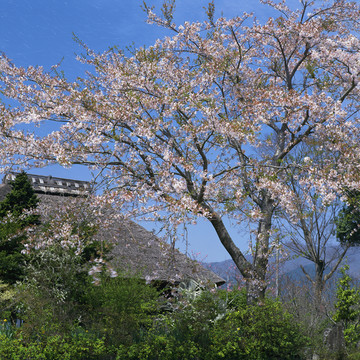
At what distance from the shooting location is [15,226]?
13.0 m

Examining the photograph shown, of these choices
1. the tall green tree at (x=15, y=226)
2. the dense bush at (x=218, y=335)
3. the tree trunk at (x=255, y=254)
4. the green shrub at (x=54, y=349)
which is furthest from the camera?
the tall green tree at (x=15, y=226)

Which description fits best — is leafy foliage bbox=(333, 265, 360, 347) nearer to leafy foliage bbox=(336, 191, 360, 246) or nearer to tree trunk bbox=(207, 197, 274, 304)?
tree trunk bbox=(207, 197, 274, 304)

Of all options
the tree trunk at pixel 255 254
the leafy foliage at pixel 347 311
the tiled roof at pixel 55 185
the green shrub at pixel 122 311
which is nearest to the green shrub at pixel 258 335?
the tree trunk at pixel 255 254

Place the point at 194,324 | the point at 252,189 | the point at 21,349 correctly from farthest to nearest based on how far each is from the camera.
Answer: the point at 252,189 < the point at 194,324 < the point at 21,349

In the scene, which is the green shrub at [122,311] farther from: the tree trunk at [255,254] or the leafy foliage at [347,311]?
the leafy foliage at [347,311]

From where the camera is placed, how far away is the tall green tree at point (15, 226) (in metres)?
12.3

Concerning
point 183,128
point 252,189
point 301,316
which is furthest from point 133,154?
point 301,316

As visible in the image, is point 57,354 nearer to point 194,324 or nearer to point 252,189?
point 194,324

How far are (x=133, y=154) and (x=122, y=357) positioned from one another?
4.64m

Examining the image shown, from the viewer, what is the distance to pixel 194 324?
964 cm

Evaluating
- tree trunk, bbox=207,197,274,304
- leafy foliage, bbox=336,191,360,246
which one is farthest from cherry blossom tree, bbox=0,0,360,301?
leafy foliage, bbox=336,191,360,246

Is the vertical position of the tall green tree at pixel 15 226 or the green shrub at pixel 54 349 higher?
the tall green tree at pixel 15 226

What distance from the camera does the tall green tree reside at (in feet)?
40.3

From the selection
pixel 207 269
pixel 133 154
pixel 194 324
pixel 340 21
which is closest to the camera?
pixel 194 324
